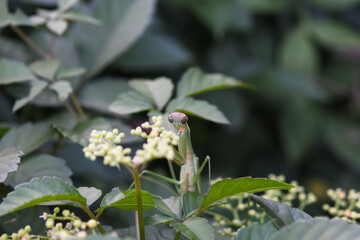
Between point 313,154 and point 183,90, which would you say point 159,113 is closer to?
point 183,90

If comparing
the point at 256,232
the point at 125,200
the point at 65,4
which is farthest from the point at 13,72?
the point at 256,232

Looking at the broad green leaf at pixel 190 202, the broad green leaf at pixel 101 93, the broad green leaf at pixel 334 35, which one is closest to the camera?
the broad green leaf at pixel 190 202

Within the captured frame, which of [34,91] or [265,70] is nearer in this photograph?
[34,91]

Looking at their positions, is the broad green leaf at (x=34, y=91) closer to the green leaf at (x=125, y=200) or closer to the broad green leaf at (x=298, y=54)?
the green leaf at (x=125, y=200)

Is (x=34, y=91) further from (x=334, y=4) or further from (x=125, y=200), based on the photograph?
(x=334, y=4)

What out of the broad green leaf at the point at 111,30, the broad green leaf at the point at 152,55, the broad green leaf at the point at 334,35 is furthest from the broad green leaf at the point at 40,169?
the broad green leaf at the point at 334,35

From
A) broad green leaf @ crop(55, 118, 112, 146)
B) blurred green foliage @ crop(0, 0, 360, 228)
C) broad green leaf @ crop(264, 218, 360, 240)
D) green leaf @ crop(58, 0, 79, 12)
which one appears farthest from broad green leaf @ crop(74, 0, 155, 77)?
broad green leaf @ crop(264, 218, 360, 240)
